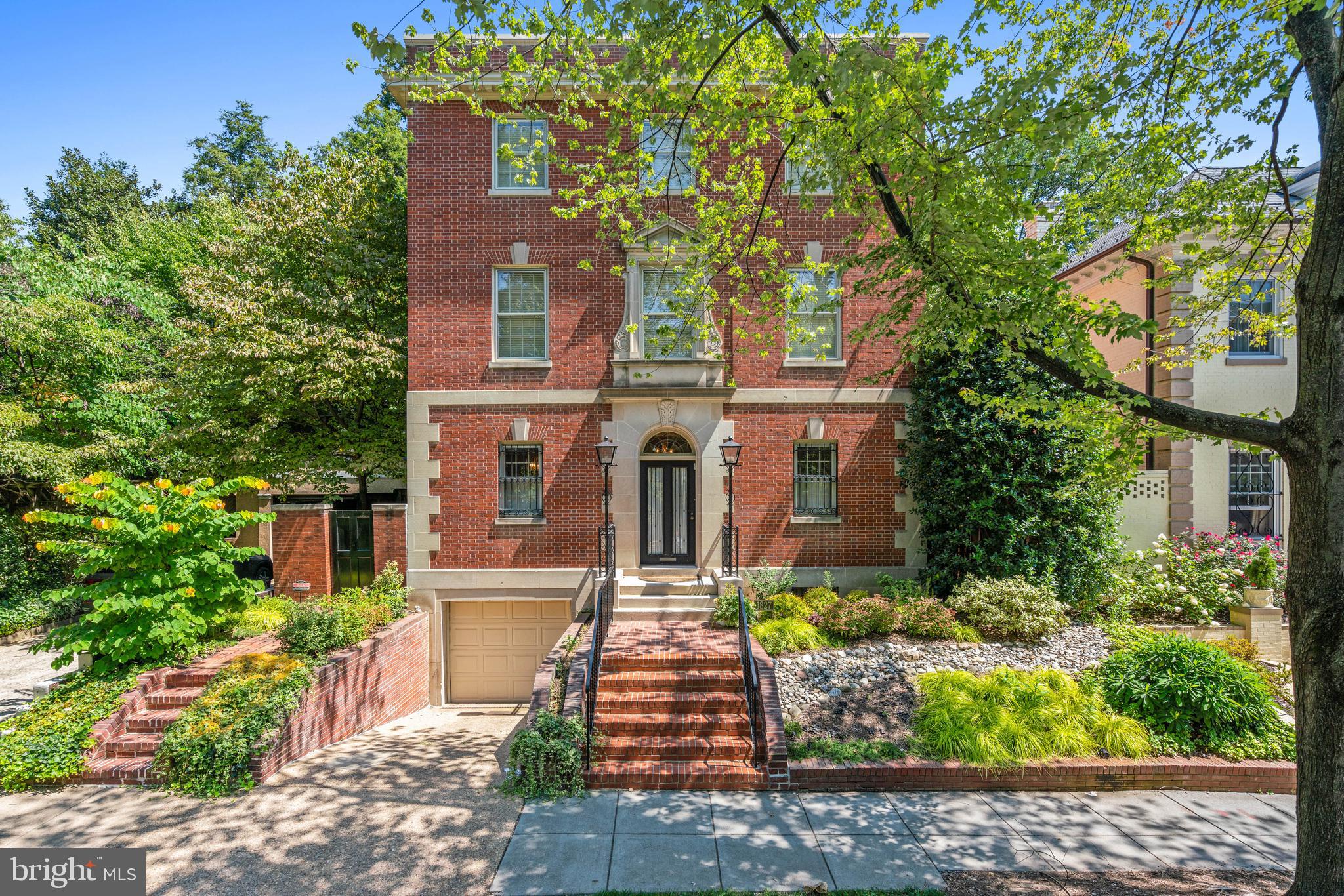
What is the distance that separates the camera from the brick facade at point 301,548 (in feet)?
36.9

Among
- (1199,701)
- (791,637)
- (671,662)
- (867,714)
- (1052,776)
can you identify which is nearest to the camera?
(1052,776)

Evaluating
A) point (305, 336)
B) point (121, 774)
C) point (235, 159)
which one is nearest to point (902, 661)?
point (121, 774)

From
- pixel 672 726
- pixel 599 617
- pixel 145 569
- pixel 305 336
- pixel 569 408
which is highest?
pixel 305 336

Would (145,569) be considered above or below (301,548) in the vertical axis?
above

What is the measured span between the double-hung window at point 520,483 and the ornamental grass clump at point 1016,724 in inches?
292

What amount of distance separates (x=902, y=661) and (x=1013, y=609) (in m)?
2.25

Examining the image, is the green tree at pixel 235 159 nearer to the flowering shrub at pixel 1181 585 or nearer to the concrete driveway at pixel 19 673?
the concrete driveway at pixel 19 673

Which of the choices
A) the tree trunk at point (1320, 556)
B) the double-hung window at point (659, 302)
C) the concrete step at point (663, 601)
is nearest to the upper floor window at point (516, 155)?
the double-hung window at point (659, 302)

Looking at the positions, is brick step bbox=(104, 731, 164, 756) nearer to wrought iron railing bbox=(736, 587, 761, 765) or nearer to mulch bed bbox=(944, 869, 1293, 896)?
wrought iron railing bbox=(736, 587, 761, 765)

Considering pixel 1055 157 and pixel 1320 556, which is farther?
pixel 1055 157

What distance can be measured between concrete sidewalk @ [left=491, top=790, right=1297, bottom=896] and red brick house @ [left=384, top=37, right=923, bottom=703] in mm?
5263

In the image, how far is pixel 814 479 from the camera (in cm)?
1152

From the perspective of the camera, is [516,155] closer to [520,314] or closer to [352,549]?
[520,314]

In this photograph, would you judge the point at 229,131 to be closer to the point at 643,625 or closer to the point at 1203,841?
the point at 643,625
